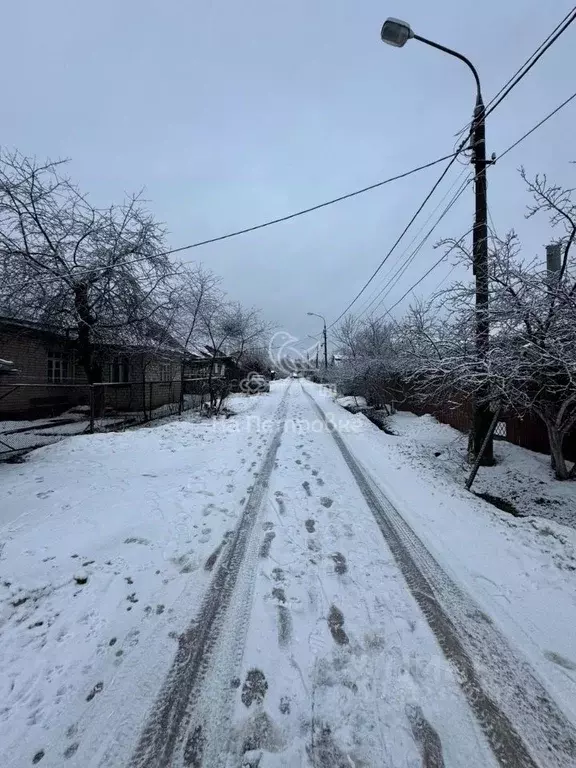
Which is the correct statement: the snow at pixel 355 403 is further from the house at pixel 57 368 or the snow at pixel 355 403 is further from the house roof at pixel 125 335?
the house roof at pixel 125 335

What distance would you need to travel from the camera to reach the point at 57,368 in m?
13.7

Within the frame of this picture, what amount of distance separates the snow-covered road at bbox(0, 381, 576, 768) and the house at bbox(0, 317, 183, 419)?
733 cm

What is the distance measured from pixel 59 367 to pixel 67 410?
1.86 meters

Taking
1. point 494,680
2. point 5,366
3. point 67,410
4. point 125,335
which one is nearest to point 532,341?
point 494,680

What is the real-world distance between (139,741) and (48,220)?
11292 millimetres

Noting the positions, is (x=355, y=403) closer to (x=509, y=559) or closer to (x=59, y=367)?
(x=59, y=367)

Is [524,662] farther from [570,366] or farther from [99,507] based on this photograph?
[99,507]

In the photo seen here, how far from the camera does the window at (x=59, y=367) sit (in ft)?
43.6

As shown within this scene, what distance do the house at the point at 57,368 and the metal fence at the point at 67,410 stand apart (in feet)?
0.11

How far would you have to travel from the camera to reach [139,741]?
66.2 inches

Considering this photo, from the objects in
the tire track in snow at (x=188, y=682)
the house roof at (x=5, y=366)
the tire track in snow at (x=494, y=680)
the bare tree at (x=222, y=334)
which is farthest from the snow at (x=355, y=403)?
the tire track in snow at (x=188, y=682)

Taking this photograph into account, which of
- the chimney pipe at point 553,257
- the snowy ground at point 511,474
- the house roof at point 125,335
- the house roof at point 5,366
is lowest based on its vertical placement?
the snowy ground at point 511,474

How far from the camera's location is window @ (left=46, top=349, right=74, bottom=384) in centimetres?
1330

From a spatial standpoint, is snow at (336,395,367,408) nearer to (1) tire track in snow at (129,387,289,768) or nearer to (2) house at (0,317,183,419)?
(2) house at (0,317,183,419)
